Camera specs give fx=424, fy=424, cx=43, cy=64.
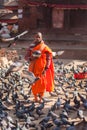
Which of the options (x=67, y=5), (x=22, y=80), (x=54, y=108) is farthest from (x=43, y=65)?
(x=67, y=5)

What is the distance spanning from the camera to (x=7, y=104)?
35.7 ft

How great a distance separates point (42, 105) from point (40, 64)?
118 cm

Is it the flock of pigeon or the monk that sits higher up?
the monk

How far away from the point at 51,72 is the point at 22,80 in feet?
9.53

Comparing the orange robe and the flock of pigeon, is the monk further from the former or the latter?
the flock of pigeon

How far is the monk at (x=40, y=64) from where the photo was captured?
10.5 m

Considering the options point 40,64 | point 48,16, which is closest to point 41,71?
point 40,64

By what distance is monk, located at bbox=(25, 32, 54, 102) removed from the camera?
10.5 m

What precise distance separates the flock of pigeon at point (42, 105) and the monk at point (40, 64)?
282mm

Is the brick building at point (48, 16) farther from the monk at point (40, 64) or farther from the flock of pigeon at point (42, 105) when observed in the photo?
the monk at point (40, 64)

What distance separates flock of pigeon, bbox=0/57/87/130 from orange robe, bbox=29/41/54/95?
0.86 ft

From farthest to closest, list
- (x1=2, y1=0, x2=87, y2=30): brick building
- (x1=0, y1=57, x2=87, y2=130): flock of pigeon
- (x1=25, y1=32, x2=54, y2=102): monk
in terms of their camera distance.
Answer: (x1=2, y1=0, x2=87, y2=30): brick building < (x1=25, y1=32, x2=54, y2=102): monk < (x1=0, y1=57, x2=87, y2=130): flock of pigeon

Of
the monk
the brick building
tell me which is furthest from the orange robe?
the brick building

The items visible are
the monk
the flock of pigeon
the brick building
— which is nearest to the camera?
the flock of pigeon
